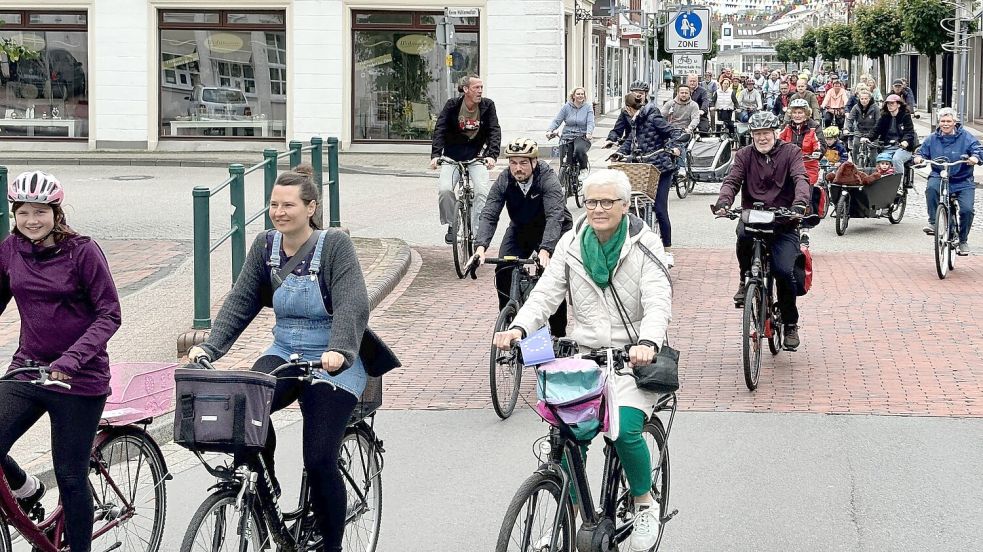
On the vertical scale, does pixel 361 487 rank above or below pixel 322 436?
below

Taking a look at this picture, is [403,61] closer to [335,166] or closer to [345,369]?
[335,166]

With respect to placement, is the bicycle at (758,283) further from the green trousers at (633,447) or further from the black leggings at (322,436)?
the black leggings at (322,436)

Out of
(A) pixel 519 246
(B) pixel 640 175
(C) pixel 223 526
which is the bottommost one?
(C) pixel 223 526

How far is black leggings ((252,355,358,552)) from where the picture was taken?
4.93 meters

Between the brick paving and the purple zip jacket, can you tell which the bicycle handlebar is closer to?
the purple zip jacket

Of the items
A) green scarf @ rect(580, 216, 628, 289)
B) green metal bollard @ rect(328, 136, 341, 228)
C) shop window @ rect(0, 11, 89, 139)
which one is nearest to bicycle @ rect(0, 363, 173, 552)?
green scarf @ rect(580, 216, 628, 289)

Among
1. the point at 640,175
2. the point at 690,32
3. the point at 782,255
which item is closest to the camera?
the point at 782,255

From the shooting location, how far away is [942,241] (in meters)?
13.8

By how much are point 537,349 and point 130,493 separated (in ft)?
6.19

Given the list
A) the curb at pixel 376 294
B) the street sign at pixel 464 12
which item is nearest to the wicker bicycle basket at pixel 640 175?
the curb at pixel 376 294

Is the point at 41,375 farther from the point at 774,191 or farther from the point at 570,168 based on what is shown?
the point at 570,168

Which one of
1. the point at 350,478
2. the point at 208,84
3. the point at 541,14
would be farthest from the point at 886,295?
the point at 208,84

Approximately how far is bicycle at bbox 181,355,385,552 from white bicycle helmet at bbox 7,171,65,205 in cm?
87

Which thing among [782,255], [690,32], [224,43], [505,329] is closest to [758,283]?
[782,255]
